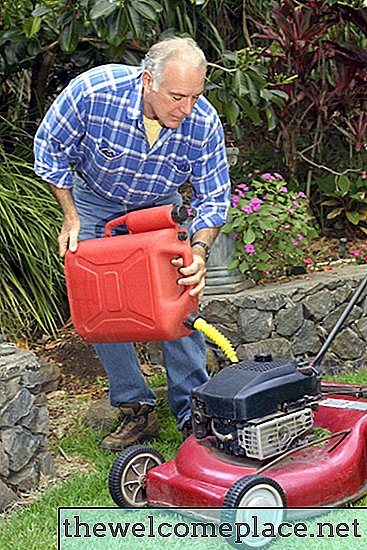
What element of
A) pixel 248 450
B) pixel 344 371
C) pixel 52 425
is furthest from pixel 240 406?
pixel 344 371

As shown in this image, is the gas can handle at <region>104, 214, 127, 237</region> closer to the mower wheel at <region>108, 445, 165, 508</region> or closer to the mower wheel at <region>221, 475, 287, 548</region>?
the mower wheel at <region>108, 445, 165, 508</region>

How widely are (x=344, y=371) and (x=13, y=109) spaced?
2419 millimetres

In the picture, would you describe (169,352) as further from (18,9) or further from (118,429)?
(18,9)

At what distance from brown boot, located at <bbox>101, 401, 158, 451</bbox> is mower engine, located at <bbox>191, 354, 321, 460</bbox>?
0.75m

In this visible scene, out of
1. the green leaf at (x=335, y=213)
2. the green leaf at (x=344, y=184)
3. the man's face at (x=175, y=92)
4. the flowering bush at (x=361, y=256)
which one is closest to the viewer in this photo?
the man's face at (x=175, y=92)

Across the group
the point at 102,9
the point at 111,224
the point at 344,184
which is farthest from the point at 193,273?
the point at 344,184

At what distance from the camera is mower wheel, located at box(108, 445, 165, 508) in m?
3.05

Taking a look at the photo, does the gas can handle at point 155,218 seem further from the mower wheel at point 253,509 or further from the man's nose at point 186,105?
the mower wheel at point 253,509

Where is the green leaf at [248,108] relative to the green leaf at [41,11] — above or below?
below

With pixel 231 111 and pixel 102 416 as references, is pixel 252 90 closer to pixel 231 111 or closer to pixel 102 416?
pixel 231 111

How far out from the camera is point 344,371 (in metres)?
4.78

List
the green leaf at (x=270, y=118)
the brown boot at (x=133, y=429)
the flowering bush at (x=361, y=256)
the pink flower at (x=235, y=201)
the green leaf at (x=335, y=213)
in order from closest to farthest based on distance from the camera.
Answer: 1. the brown boot at (x=133, y=429)
2. the pink flower at (x=235, y=201)
3. the green leaf at (x=270, y=118)
4. the flowering bush at (x=361, y=256)
5. the green leaf at (x=335, y=213)

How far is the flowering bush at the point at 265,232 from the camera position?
4648 mm

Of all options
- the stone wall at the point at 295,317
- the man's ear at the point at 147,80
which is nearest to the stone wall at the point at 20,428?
the man's ear at the point at 147,80
